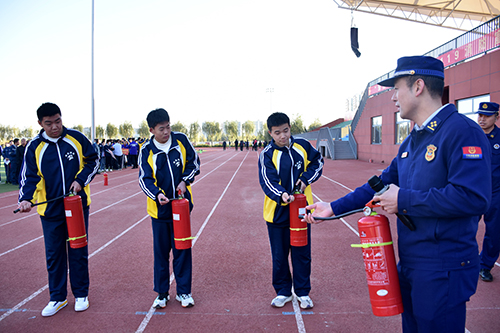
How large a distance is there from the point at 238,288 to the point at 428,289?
2.85 metres

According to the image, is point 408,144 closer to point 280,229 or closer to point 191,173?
point 280,229

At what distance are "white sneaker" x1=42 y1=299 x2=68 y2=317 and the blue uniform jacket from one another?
3.62 m

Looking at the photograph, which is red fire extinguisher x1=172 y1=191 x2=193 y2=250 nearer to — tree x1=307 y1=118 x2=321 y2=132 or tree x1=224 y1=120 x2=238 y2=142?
tree x1=307 y1=118 x2=321 y2=132

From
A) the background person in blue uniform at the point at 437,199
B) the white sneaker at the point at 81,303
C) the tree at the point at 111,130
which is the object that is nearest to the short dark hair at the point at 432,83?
the background person in blue uniform at the point at 437,199

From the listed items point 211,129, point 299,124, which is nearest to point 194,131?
Answer: point 211,129

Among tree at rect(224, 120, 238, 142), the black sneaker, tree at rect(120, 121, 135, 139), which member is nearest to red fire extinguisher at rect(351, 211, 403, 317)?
the black sneaker

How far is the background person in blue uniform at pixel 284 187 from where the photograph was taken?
141 inches

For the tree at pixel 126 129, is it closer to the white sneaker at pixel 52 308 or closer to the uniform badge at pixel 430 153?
the white sneaker at pixel 52 308

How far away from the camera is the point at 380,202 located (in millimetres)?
1768

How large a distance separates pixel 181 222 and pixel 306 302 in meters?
1.60

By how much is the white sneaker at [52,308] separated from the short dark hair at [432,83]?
4039 millimetres

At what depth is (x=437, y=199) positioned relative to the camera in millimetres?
1569

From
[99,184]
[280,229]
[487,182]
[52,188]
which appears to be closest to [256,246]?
[280,229]

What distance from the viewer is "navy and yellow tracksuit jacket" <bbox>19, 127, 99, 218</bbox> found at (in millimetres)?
3639
